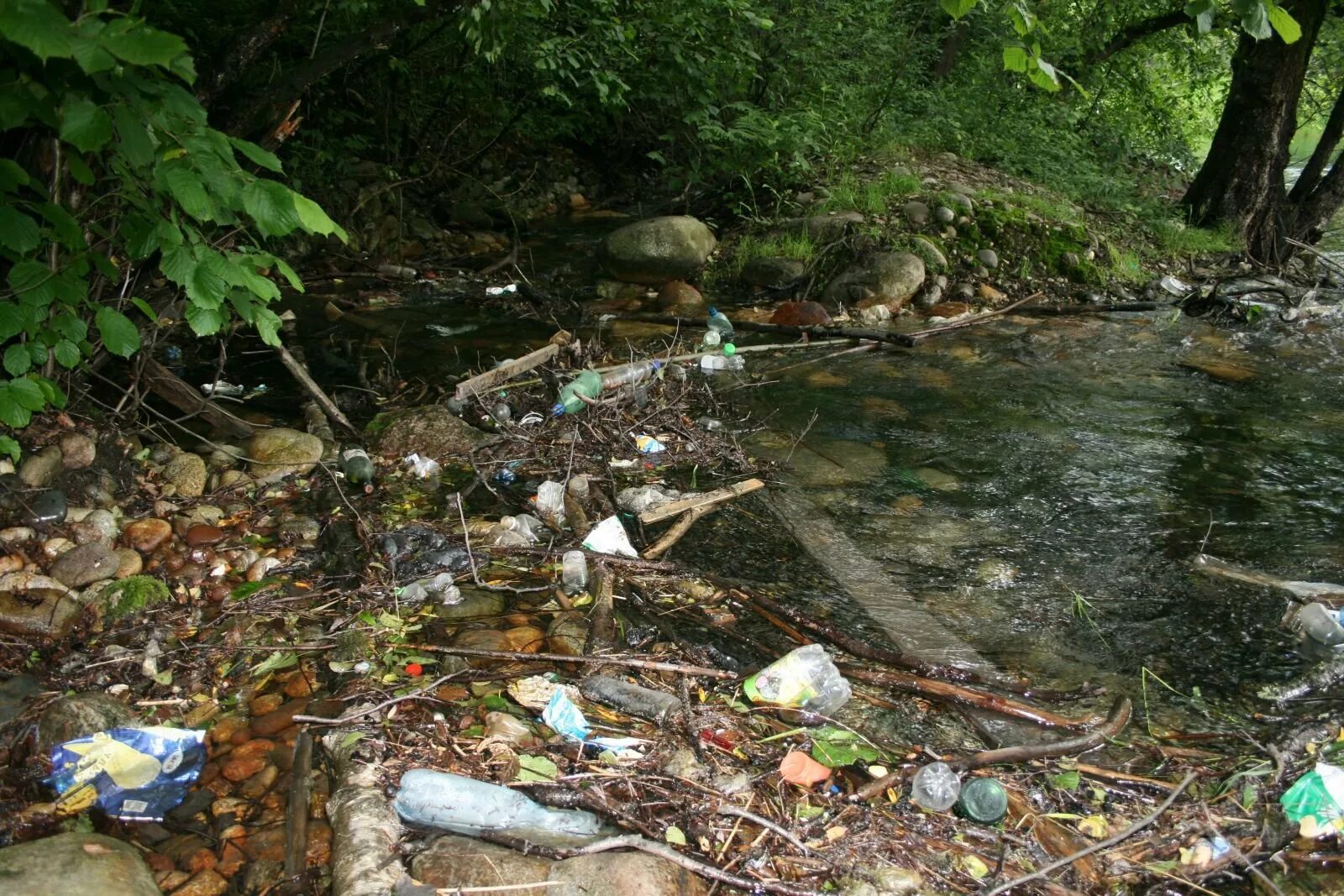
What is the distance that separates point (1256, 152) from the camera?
9.16 metres

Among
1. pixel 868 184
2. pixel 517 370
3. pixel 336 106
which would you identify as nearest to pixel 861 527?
pixel 517 370

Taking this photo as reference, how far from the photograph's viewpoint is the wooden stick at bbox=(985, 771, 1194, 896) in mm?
2049

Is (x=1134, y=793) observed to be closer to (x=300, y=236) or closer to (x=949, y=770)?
(x=949, y=770)

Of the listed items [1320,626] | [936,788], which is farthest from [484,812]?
[1320,626]

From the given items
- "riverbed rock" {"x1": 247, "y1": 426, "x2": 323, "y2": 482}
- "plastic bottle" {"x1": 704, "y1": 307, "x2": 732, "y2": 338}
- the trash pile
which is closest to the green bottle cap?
the trash pile

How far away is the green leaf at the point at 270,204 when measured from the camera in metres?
2.21

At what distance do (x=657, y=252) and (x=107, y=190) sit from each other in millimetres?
4881

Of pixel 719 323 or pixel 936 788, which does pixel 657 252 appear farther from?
pixel 936 788

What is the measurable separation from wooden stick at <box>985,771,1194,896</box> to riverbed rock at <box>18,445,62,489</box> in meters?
3.40

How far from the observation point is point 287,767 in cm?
236

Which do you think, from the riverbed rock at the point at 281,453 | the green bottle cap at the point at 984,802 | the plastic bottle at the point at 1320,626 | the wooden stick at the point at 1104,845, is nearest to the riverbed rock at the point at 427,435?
the riverbed rock at the point at 281,453

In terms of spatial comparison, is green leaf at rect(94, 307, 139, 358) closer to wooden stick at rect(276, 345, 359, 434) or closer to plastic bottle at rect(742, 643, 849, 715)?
wooden stick at rect(276, 345, 359, 434)

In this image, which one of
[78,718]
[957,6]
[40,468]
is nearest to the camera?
[957,6]

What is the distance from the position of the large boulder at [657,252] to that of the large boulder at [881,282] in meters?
1.21
